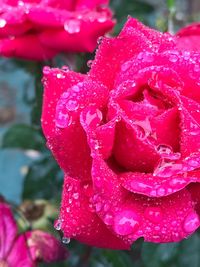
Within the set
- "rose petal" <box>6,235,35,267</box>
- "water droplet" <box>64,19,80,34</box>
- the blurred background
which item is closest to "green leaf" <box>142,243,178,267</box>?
the blurred background

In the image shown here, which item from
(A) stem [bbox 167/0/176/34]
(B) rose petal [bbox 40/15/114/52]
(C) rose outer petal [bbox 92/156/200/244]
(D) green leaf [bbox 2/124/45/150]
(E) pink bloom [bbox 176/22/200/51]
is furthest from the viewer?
(D) green leaf [bbox 2/124/45/150]

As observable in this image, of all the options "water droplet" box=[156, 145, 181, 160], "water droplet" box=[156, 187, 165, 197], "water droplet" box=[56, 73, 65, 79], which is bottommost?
"water droplet" box=[156, 187, 165, 197]

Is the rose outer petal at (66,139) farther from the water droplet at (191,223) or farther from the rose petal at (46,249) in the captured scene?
the rose petal at (46,249)

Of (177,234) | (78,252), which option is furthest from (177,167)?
(78,252)

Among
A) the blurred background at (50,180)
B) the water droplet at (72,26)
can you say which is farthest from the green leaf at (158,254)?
the water droplet at (72,26)

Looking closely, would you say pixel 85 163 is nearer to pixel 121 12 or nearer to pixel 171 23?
pixel 171 23

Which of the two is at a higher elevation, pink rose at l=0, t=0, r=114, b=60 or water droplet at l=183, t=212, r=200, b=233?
pink rose at l=0, t=0, r=114, b=60

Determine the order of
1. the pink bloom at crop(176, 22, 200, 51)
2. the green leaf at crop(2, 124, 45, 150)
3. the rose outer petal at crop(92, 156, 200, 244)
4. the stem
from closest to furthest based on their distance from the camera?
the rose outer petal at crop(92, 156, 200, 244)
the pink bloom at crop(176, 22, 200, 51)
the stem
the green leaf at crop(2, 124, 45, 150)

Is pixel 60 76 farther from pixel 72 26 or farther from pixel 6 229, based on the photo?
pixel 6 229

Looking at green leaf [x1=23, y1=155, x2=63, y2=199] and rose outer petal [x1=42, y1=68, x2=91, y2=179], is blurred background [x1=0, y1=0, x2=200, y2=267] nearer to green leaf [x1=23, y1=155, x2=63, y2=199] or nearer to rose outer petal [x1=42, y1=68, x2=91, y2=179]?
green leaf [x1=23, y1=155, x2=63, y2=199]
